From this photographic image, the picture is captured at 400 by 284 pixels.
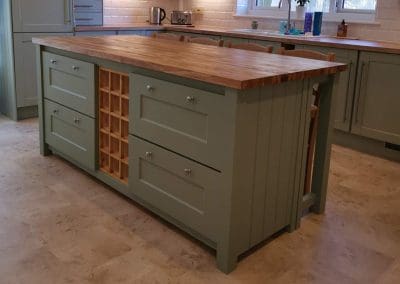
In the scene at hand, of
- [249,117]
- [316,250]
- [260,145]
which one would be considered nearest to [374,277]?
[316,250]

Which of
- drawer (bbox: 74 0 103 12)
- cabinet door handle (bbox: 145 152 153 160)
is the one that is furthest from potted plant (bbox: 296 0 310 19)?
cabinet door handle (bbox: 145 152 153 160)

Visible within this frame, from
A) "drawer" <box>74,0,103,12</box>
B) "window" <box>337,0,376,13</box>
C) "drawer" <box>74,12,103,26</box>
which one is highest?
"window" <box>337,0,376,13</box>

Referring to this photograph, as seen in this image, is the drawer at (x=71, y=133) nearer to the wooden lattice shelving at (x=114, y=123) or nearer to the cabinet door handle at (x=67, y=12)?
the wooden lattice shelving at (x=114, y=123)

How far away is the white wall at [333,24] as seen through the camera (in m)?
4.14

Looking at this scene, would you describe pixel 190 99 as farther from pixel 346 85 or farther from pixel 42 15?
pixel 42 15

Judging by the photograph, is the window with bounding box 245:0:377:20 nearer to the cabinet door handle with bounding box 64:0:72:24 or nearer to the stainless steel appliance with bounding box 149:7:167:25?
the stainless steel appliance with bounding box 149:7:167:25

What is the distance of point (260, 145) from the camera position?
2043mm

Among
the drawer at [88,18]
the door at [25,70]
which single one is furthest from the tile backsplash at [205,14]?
the door at [25,70]

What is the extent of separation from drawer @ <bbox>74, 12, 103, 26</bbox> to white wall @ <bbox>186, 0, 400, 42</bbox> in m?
1.53

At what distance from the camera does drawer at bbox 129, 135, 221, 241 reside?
2.10 m

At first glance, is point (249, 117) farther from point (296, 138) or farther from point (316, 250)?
point (316, 250)

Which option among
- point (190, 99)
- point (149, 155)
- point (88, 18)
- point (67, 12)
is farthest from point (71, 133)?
point (88, 18)

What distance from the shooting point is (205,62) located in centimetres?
232

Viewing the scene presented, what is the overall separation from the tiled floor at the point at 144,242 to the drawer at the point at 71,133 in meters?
0.15
